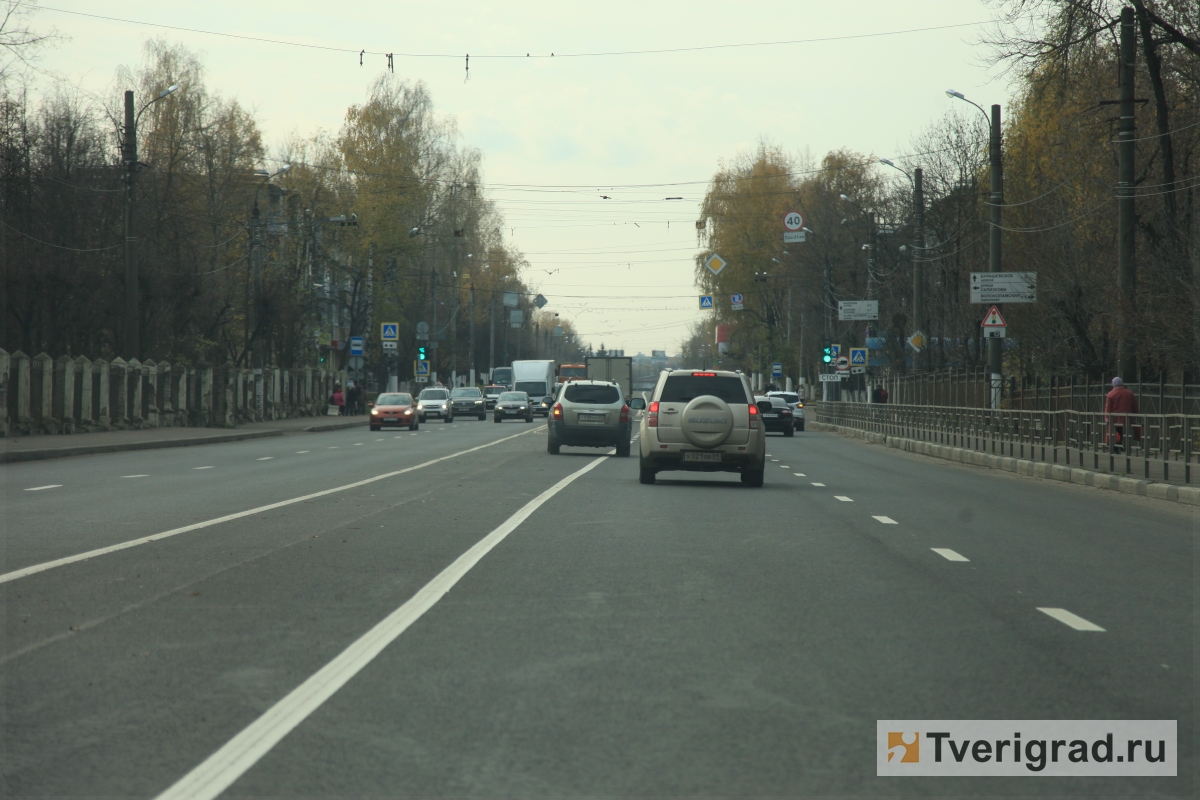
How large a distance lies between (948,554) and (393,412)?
44.8m

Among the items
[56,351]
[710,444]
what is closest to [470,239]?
[56,351]

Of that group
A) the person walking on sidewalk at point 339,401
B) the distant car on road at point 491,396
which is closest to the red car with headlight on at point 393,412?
the person walking on sidewalk at point 339,401

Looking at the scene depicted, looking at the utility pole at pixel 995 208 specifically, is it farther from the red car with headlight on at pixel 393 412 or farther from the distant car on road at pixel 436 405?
the distant car on road at pixel 436 405

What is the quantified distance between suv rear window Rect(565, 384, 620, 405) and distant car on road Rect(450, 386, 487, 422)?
42.2 meters

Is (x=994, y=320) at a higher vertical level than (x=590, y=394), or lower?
higher

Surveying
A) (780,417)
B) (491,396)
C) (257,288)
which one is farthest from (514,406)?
(491,396)

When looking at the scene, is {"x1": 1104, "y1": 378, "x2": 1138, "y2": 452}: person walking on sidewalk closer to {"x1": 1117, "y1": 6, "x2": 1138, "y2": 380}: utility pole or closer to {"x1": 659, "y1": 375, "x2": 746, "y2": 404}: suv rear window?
{"x1": 1117, "y1": 6, "x2": 1138, "y2": 380}: utility pole

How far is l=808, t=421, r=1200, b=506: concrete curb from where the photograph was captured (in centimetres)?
2064

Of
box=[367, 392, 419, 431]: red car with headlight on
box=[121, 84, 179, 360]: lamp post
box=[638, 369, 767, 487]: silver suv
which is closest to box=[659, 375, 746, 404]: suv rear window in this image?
box=[638, 369, 767, 487]: silver suv

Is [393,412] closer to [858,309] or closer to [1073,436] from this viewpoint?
[858,309]

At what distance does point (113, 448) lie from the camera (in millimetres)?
34562

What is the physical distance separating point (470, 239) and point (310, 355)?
2554 centimetres

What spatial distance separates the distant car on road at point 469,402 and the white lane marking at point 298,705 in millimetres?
64785

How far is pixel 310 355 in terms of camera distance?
7919 centimetres
